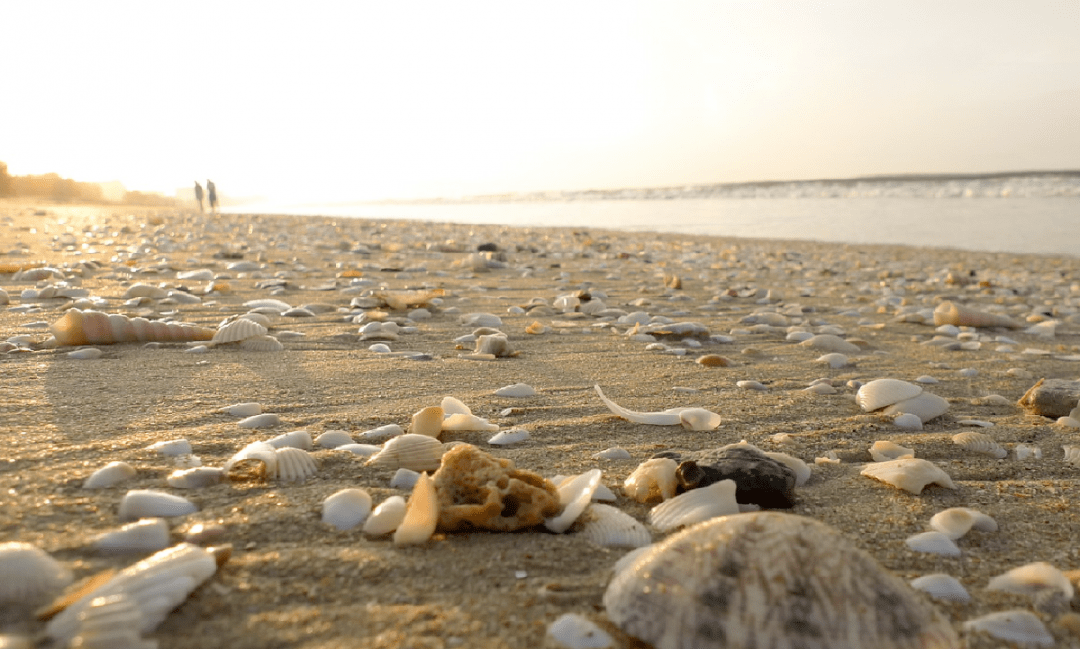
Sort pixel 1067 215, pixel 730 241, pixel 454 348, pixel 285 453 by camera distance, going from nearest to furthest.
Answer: pixel 285 453, pixel 454 348, pixel 730 241, pixel 1067 215

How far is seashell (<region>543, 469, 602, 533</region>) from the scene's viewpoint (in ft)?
5.17

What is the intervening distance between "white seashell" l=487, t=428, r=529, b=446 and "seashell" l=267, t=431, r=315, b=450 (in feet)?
1.79

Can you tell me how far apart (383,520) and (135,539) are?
0.47m

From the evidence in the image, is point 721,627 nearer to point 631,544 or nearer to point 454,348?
point 631,544

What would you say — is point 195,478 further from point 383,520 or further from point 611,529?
point 611,529

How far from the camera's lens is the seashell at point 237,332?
328cm

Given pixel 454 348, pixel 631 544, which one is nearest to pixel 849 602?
pixel 631 544

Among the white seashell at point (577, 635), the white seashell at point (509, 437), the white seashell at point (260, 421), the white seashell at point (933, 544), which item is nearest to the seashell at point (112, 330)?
the white seashell at point (260, 421)

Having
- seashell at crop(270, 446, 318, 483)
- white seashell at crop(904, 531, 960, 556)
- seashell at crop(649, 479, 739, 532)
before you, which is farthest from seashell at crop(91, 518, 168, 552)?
white seashell at crop(904, 531, 960, 556)

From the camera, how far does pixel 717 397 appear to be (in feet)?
9.46

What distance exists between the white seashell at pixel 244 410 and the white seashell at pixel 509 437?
2.63 feet

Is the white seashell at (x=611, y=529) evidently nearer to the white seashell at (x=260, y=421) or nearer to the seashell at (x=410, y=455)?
the seashell at (x=410, y=455)

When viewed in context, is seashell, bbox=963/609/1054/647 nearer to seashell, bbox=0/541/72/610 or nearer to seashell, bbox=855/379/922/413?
seashell, bbox=855/379/922/413

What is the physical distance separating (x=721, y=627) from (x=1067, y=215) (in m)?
21.4
